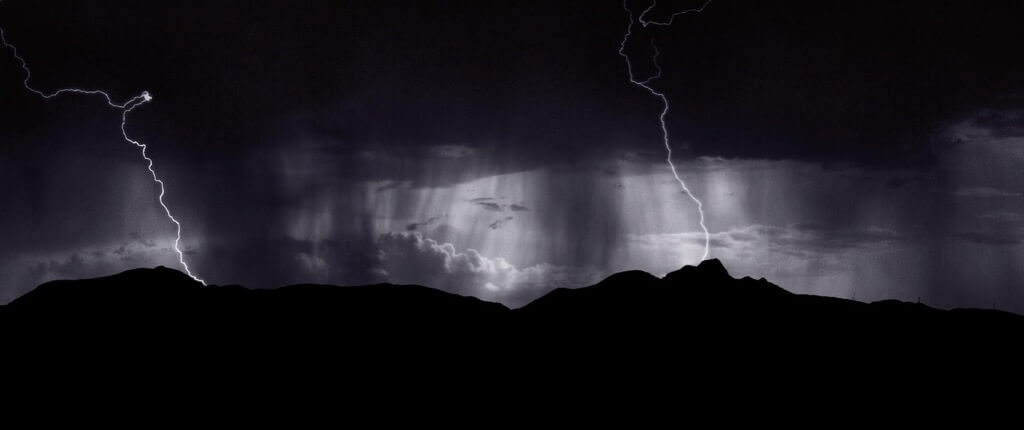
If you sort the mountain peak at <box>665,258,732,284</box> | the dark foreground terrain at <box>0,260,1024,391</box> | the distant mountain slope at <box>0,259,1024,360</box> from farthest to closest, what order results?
the mountain peak at <box>665,258,732,284</box>, the distant mountain slope at <box>0,259,1024,360</box>, the dark foreground terrain at <box>0,260,1024,391</box>

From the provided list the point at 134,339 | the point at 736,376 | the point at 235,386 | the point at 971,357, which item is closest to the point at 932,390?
the point at 971,357

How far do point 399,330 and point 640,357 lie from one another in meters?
12.7

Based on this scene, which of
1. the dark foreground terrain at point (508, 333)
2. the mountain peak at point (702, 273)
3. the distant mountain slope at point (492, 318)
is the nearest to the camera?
the dark foreground terrain at point (508, 333)

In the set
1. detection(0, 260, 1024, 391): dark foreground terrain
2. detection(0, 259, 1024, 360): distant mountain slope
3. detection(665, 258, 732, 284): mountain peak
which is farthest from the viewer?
detection(665, 258, 732, 284): mountain peak

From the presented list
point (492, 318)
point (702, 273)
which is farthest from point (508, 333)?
point (702, 273)

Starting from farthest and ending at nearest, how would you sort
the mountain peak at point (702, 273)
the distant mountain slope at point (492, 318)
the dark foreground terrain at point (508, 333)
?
the mountain peak at point (702, 273) < the distant mountain slope at point (492, 318) < the dark foreground terrain at point (508, 333)

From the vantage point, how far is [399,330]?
4222cm

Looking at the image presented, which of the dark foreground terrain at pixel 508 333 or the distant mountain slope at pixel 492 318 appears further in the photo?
the distant mountain slope at pixel 492 318

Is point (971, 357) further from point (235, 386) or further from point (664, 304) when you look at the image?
point (235, 386)

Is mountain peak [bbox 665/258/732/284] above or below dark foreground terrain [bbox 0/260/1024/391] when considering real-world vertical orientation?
above

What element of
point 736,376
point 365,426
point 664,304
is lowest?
point 365,426

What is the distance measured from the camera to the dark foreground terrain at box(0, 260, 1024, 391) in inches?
1448

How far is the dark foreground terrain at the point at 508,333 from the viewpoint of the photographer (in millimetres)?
36781

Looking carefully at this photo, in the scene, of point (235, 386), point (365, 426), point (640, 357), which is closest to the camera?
point (365, 426)
